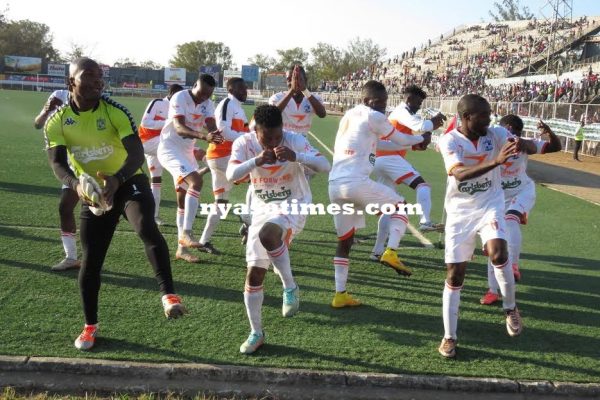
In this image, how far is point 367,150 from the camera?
624 cm

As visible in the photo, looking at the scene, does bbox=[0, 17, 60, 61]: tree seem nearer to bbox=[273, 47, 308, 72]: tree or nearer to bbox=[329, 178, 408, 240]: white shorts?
bbox=[273, 47, 308, 72]: tree

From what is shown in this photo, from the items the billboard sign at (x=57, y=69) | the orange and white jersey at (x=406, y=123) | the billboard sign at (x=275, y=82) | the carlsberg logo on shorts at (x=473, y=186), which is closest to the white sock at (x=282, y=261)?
the carlsberg logo on shorts at (x=473, y=186)

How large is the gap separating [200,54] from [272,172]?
107 metres

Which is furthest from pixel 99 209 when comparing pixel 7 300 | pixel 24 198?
pixel 24 198

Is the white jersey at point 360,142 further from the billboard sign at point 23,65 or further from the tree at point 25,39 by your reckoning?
the tree at point 25,39

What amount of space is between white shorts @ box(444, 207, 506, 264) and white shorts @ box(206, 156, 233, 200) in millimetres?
3783

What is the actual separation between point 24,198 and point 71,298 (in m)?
5.42

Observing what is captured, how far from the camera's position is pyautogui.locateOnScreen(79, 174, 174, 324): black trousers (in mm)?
4332

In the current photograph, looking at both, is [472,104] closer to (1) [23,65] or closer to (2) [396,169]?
(2) [396,169]

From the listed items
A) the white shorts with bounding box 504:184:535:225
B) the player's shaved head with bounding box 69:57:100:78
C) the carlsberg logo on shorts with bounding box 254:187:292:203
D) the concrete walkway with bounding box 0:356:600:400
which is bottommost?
the concrete walkway with bounding box 0:356:600:400

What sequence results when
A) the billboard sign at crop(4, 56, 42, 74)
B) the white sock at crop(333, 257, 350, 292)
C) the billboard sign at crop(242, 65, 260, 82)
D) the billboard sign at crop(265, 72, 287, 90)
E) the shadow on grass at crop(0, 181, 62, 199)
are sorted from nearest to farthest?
the white sock at crop(333, 257, 350, 292), the shadow on grass at crop(0, 181, 62, 199), the billboard sign at crop(265, 72, 287, 90), the billboard sign at crop(4, 56, 42, 74), the billboard sign at crop(242, 65, 260, 82)

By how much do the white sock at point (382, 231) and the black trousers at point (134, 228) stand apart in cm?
373

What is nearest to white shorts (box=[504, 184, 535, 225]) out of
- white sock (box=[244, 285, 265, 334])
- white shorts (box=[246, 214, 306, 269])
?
white shorts (box=[246, 214, 306, 269])

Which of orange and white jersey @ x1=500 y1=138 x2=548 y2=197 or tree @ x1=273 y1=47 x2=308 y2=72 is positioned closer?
orange and white jersey @ x1=500 y1=138 x2=548 y2=197
